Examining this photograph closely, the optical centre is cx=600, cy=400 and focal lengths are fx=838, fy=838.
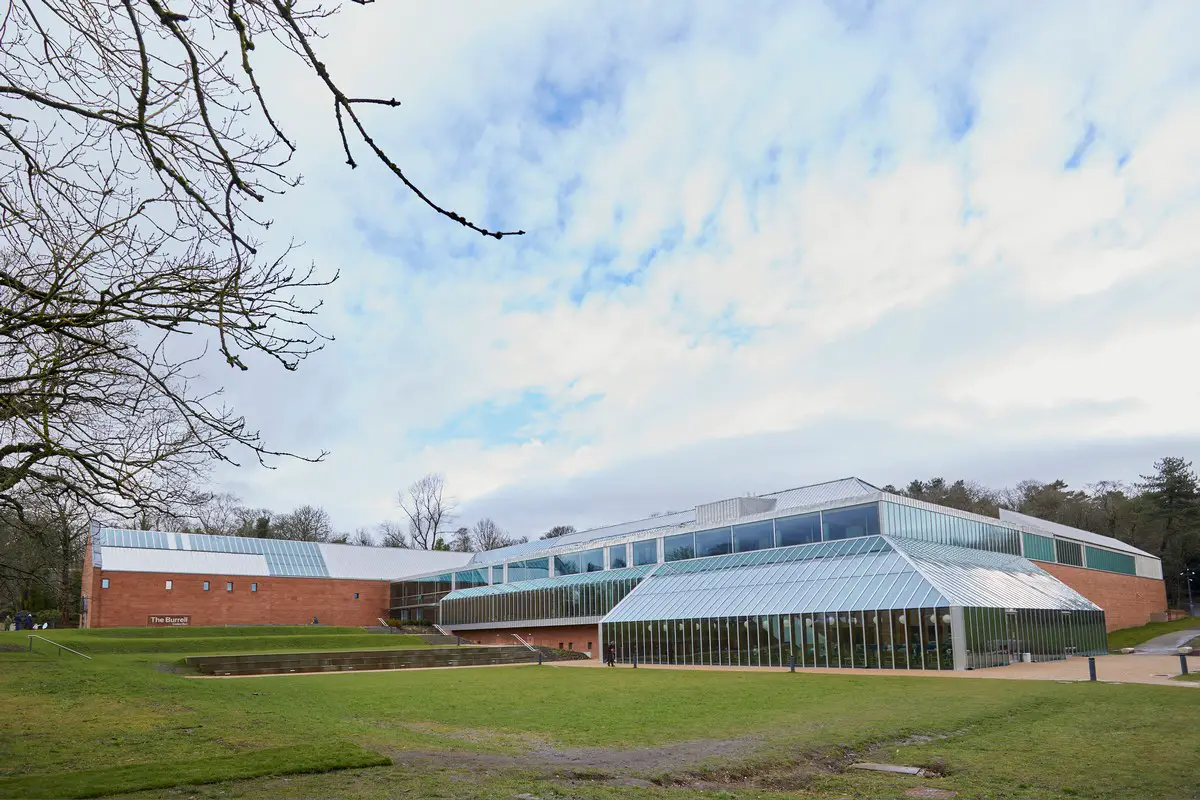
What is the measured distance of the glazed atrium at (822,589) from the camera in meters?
28.8

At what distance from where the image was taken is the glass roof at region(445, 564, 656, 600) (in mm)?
43906

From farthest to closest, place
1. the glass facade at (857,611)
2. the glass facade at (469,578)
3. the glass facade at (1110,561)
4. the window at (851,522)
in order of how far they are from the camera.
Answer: the glass facade at (469,578)
the glass facade at (1110,561)
the window at (851,522)
the glass facade at (857,611)

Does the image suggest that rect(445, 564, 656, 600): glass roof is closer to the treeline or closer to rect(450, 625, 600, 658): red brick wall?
rect(450, 625, 600, 658): red brick wall

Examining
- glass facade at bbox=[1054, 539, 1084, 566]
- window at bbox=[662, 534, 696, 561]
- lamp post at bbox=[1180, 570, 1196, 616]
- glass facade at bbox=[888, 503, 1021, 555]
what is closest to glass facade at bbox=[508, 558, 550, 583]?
window at bbox=[662, 534, 696, 561]

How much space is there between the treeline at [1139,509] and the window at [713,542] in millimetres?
31838

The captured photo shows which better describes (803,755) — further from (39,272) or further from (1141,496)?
(1141,496)

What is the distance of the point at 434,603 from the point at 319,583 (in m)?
7.95

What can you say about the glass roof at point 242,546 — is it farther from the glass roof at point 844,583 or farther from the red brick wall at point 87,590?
the glass roof at point 844,583

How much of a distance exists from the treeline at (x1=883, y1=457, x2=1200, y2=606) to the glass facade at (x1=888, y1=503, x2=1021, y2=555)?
23.2m

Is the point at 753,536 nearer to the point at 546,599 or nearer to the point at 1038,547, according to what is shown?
the point at 546,599

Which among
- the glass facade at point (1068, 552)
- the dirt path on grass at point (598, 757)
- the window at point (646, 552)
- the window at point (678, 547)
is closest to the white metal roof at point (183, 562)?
the window at point (646, 552)

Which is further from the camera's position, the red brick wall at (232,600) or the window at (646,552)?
the red brick wall at (232,600)

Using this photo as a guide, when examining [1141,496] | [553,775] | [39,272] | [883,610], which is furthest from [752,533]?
[1141,496]

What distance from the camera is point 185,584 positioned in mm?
51906
